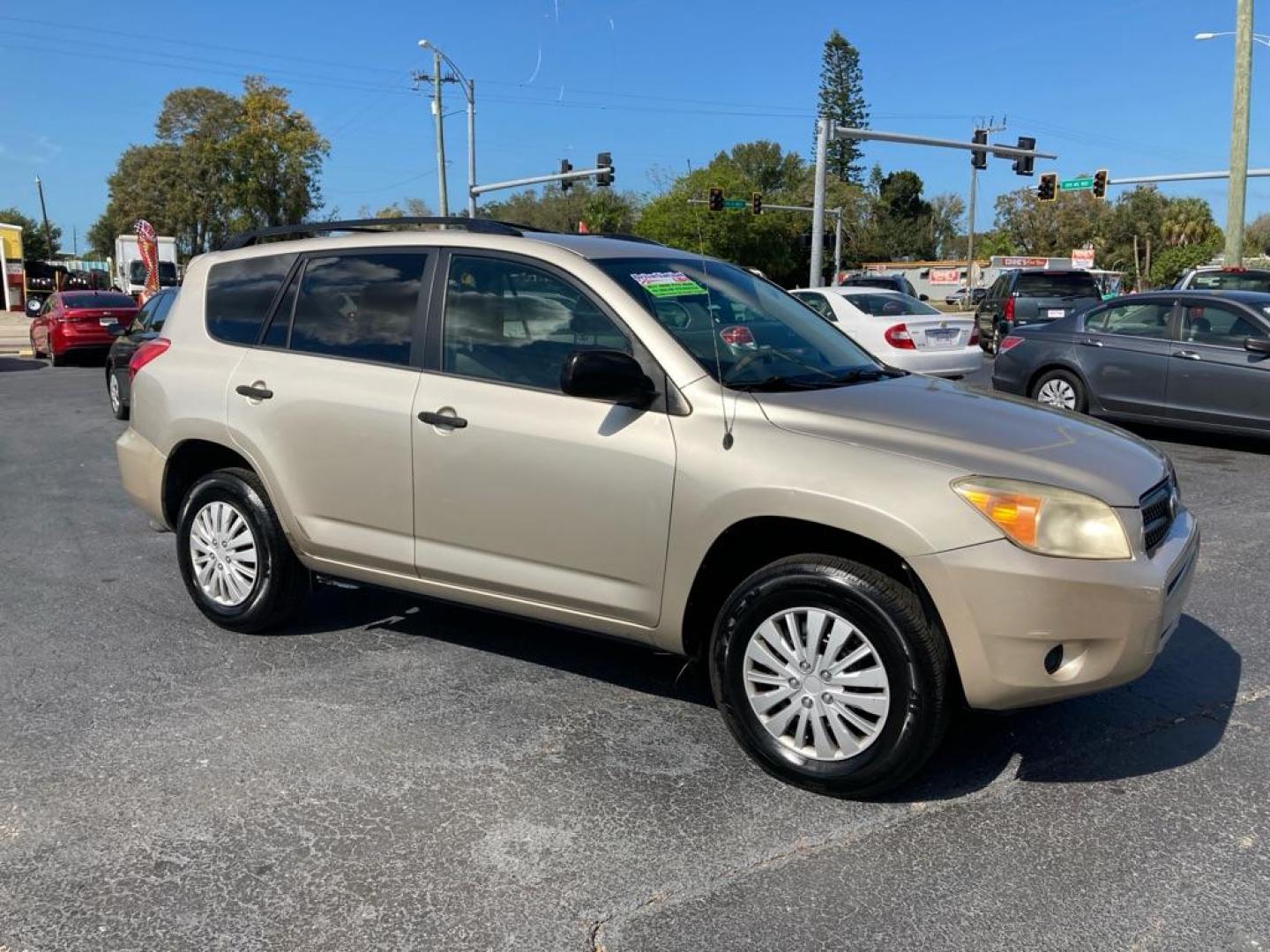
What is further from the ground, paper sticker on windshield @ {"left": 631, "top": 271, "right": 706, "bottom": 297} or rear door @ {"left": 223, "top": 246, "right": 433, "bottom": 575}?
paper sticker on windshield @ {"left": 631, "top": 271, "right": 706, "bottom": 297}

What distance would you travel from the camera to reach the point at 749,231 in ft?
221

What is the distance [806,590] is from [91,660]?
3240 mm

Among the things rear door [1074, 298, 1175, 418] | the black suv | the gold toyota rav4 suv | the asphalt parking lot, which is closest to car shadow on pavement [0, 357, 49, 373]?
the black suv

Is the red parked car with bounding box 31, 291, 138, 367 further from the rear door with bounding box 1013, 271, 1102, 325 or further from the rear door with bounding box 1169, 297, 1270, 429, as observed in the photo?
the rear door with bounding box 1169, 297, 1270, 429

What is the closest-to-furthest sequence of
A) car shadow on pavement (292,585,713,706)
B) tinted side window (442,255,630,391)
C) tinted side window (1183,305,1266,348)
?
1. tinted side window (442,255,630,391)
2. car shadow on pavement (292,585,713,706)
3. tinted side window (1183,305,1266,348)

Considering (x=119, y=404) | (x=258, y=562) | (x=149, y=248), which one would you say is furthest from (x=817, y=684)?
(x=149, y=248)

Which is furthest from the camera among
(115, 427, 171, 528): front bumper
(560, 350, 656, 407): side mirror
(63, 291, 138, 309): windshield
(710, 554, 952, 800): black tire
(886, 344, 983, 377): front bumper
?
(63, 291, 138, 309): windshield

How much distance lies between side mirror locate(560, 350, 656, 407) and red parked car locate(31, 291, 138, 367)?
64.6ft

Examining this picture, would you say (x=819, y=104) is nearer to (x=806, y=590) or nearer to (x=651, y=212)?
(x=651, y=212)

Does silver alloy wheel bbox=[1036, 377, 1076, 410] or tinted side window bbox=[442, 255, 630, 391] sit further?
silver alloy wheel bbox=[1036, 377, 1076, 410]

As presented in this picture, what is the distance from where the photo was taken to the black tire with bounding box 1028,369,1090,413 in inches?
428

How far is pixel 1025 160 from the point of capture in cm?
3122

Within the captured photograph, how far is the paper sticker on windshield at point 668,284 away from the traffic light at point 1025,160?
Result: 30017mm

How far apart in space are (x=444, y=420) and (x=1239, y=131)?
24215 millimetres
